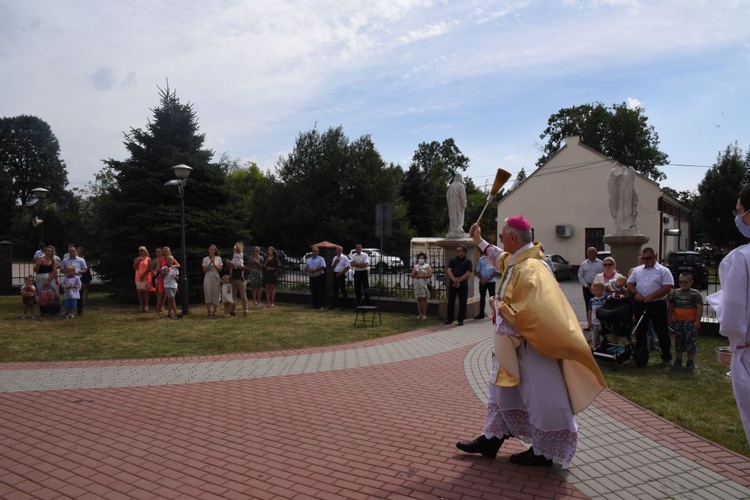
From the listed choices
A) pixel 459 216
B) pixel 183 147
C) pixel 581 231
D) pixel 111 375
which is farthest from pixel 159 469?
pixel 581 231

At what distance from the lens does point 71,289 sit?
1377cm

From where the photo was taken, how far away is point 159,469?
4566 millimetres

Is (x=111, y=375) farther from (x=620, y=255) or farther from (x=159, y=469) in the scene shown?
(x=620, y=255)

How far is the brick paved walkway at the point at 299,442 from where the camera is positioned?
4.23m

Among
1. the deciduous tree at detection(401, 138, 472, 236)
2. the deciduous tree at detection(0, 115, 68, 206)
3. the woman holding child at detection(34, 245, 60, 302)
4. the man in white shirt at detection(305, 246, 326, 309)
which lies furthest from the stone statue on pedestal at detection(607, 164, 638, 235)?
the deciduous tree at detection(0, 115, 68, 206)

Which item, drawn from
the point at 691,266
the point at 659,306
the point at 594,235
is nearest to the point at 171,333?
the point at 659,306

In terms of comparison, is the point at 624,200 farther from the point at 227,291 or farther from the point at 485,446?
the point at 227,291

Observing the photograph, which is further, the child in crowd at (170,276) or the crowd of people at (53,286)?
the child in crowd at (170,276)

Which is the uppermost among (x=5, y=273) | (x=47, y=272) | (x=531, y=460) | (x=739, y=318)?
(x=739, y=318)

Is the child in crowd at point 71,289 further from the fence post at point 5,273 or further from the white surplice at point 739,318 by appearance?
the white surplice at point 739,318

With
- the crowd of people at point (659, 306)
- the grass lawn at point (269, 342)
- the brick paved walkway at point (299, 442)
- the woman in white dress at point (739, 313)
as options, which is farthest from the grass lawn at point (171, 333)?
the woman in white dress at point (739, 313)

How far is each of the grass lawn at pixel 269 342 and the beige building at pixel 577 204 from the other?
24.1 m

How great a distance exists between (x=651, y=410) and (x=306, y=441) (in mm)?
4105

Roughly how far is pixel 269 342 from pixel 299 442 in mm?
5709
